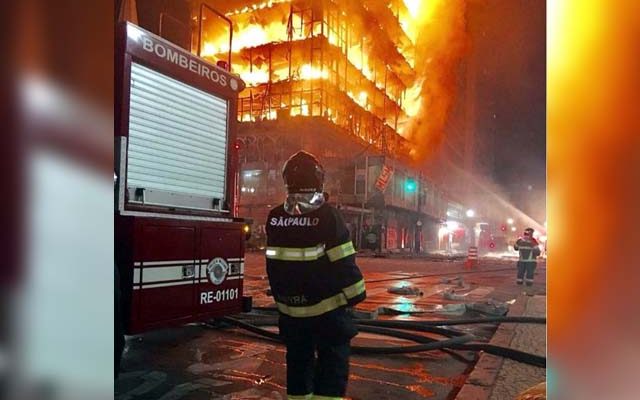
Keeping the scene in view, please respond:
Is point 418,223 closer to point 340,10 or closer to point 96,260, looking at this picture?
point 340,10

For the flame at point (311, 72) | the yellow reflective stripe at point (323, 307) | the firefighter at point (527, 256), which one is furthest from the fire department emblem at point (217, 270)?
the flame at point (311, 72)

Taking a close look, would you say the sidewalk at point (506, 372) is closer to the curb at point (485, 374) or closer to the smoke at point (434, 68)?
the curb at point (485, 374)

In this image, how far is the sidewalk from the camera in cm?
389

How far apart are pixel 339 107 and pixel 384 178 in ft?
37.9

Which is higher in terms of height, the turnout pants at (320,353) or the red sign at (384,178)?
the red sign at (384,178)

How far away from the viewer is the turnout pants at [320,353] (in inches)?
114

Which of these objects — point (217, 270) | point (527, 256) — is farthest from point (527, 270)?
point (217, 270)

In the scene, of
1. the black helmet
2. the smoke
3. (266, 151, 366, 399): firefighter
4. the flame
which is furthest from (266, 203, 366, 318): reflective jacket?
the smoke

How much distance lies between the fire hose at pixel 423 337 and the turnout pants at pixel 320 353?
207 centimetres

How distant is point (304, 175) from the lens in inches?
118

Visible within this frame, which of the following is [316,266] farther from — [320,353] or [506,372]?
[506,372]

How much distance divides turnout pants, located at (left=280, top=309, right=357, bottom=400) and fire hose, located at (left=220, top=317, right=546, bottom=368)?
207cm

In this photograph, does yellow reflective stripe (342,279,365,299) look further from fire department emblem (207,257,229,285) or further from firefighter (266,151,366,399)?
fire department emblem (207,257,229,285)

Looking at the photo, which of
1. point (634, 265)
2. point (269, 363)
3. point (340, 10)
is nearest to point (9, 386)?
point (634, 265)
